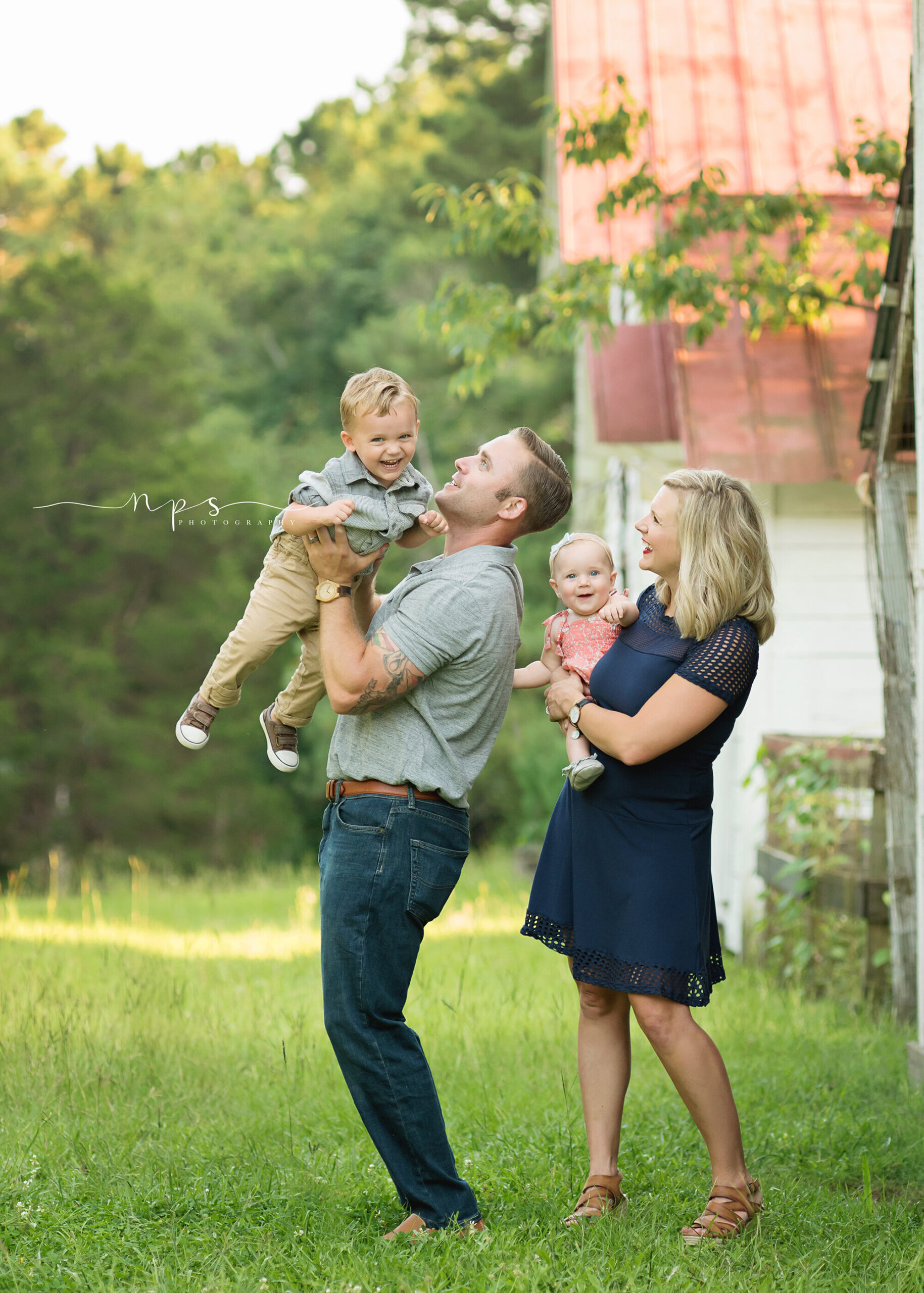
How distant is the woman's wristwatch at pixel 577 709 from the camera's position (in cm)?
311

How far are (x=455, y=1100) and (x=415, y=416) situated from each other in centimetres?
246

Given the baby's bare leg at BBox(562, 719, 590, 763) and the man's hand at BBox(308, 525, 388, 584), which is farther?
the baby's bare leg at BBox(562, 719, 590, 763)

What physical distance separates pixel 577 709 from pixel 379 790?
52cm

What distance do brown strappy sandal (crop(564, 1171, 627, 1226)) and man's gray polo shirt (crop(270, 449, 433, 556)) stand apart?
66.2 inches

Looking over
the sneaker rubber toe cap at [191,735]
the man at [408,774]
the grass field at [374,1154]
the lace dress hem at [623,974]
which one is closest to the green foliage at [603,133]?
the grass field at [374,1154]

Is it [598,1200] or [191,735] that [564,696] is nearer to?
[191,735]

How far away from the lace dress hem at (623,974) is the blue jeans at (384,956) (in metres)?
0.38

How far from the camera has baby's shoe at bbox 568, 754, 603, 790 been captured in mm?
3057

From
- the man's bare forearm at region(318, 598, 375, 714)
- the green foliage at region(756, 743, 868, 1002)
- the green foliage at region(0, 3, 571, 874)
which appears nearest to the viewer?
Result: the man's bare forearm at region(318, 598, 375, 714)

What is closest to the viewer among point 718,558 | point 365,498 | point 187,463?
point 365,498

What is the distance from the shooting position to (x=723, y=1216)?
310cm

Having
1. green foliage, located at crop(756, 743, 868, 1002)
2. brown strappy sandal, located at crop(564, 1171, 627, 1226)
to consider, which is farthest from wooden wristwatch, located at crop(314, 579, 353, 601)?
green foliage, located at crop(756, 743, 868, 1002)

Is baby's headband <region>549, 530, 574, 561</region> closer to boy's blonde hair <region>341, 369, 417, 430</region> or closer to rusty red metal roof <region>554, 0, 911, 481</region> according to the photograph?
boy's blonde hair <region>341, 369, 417, 430</region>

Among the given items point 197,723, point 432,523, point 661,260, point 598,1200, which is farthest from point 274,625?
point 661,260
